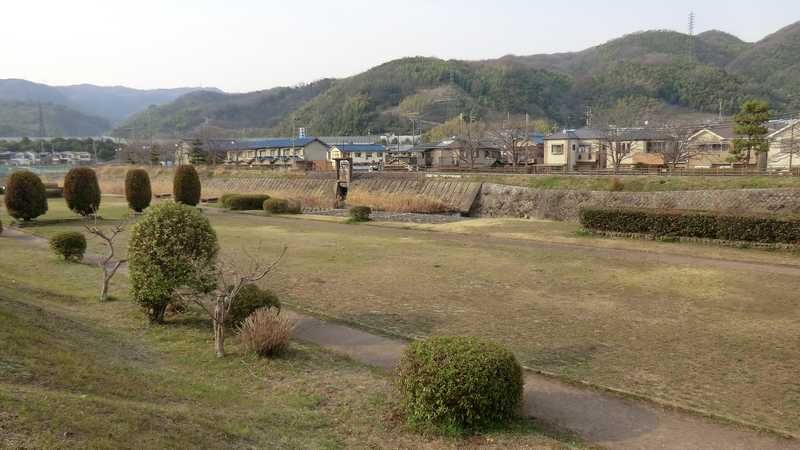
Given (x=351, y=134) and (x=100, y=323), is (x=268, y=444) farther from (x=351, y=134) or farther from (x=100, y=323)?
(x=351, y=134)

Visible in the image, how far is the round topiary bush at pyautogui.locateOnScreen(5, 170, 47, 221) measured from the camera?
28.9 metres

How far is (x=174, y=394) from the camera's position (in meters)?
6.55

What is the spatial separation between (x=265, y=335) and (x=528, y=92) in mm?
129941

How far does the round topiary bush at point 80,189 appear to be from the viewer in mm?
31705

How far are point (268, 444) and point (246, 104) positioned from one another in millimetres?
195921

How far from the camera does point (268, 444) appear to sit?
5.49m

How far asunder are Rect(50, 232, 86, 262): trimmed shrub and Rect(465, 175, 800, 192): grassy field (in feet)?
82.1

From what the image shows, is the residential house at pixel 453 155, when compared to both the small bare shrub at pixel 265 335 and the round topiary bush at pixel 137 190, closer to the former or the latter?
the round topiary bush at pixel 137 190

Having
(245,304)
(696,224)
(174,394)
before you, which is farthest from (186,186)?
(174,394)

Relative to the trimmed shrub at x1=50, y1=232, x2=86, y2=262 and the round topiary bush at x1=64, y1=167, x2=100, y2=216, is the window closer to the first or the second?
the round topiary bush at x1=64, y1=167, x2=100, y2=216

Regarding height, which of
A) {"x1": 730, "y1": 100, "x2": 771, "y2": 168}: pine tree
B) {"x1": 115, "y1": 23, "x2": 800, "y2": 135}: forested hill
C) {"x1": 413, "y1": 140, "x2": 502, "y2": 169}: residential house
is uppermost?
{"x1": 115, "y1": 23, "x2": 800, "y2": 135}: forested hill

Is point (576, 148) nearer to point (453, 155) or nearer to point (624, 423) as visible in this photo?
point (453, 155)

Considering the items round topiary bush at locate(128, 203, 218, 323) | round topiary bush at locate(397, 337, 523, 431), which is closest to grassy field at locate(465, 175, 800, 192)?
round topiary bush at locate(397, 337, 523, 431)

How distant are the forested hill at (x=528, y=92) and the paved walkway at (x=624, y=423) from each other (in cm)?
10000
